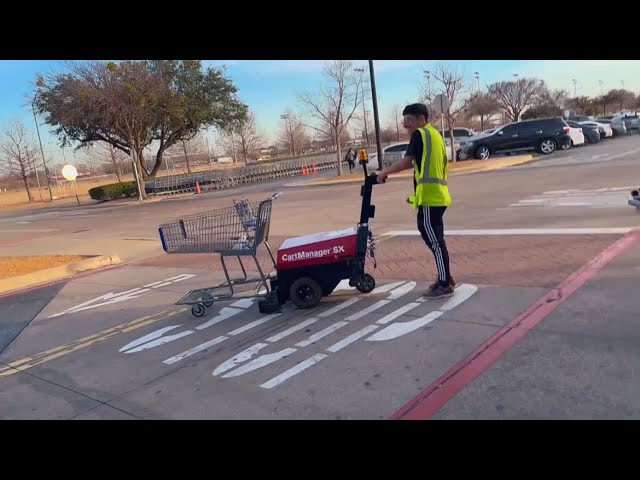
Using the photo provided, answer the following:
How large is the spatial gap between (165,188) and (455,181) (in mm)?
22906

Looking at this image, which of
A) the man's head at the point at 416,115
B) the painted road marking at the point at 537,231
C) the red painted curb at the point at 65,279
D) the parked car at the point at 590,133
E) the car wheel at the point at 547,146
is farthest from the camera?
the parked car at the point at 590,133

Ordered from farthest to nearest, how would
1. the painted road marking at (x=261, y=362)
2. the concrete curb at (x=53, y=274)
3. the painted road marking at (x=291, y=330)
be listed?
the concrete curb at (x=53, y=274)
the painted road marking at (x=291, y=330)
the painted road marking at (x=261, y=362)

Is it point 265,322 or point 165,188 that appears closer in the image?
point 265,322

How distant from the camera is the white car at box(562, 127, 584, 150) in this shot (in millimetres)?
25487

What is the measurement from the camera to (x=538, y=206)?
10203mm

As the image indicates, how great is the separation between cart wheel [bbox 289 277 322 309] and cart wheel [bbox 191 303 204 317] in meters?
1.10

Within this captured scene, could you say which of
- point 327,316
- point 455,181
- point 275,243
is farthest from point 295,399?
point 455,181

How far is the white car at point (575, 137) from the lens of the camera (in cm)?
2549

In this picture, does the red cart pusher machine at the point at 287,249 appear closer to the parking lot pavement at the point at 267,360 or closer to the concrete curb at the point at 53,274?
the parking lot pavement at the point at 267,360

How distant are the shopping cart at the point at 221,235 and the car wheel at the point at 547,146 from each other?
2314cm

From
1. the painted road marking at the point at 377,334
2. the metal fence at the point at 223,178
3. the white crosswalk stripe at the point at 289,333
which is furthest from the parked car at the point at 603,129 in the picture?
the painted road marking at the point at 377,334

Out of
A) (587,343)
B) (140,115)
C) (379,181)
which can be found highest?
(140,115)
